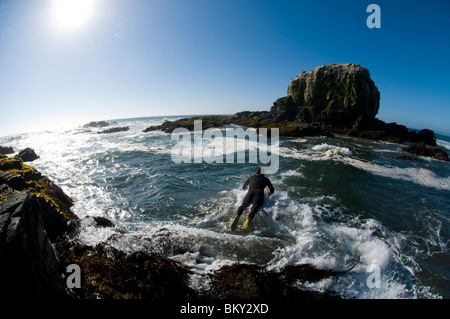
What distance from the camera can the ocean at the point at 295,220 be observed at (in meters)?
5.31

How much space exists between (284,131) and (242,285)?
35.1m

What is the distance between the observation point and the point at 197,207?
30.0 ft

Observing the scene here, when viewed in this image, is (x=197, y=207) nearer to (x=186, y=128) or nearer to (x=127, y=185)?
(x=127, y=185)

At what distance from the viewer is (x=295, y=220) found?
781 centimetres

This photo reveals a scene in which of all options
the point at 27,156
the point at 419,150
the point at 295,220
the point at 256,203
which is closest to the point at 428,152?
the point at 419,150

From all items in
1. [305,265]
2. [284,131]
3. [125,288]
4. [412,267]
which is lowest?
[412,267]

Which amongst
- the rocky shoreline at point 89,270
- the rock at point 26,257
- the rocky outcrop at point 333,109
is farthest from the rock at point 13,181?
the rocky outcrop at point 333,109

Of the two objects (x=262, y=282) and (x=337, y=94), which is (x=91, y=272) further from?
(x=337, y=94)

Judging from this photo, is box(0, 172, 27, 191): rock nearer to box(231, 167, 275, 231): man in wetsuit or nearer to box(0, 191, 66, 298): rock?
box(0, 191, 66, 298): rock

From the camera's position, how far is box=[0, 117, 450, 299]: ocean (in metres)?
5.31

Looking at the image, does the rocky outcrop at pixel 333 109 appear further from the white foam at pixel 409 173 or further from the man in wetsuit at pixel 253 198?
the man in wetsuit at pixel 253 198

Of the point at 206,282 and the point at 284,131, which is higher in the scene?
the point at 284,131
